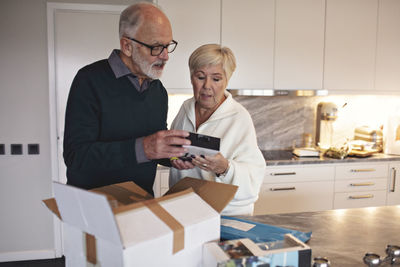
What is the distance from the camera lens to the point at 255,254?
2.89 ft

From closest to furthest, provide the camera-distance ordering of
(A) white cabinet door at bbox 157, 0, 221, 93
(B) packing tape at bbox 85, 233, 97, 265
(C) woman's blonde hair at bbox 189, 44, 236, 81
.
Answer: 1. (B) packing tape at bbox 85, 233, 97, 265
2. (C) woman's blonde hair at bbox 189, 44, 236, 81
3. (A) white cabinet door at bbox 157, 0, 221, 93

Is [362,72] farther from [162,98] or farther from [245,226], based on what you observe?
[245,226]

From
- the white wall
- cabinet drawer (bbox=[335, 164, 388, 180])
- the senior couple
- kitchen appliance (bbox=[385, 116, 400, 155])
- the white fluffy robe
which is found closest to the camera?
the senior couple

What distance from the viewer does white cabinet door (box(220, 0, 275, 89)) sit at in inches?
119

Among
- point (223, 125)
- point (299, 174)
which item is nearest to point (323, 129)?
point (299, 174)

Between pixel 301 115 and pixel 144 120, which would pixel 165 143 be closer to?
pixel 144 120

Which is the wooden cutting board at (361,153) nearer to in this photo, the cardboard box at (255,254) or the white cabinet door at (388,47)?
the white cabinet door at (388,47)

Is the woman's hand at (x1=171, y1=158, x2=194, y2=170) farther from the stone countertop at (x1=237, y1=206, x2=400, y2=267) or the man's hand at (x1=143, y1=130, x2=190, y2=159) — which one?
the stone countertop at (x1=237, y1=206, x2=400, y2=267)

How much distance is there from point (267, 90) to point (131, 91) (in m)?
1.89

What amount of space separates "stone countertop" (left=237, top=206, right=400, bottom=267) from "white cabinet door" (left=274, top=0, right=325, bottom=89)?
1786 millimetres

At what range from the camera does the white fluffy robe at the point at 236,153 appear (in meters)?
1.62

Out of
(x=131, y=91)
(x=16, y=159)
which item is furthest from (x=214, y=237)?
(x=16, y=159)

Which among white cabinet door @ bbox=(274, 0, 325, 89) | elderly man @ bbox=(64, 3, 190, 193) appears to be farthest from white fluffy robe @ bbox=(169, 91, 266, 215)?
white cabinet door @ bbox=(274, 0, 325, 89)

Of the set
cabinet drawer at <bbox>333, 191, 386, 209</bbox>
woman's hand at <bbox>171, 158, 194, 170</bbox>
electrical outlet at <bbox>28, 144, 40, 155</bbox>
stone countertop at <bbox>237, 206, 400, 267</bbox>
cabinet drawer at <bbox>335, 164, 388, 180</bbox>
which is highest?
woman's hand at <bbox>171, 158, 194, 170</bbox>
